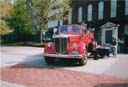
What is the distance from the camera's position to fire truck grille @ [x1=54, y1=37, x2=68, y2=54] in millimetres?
18328

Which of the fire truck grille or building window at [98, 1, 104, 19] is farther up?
building window at [98, 1, 104, 19]

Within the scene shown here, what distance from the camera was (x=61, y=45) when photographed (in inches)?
728

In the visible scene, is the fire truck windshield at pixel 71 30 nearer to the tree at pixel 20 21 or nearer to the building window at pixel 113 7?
the building window at pixel 113 7

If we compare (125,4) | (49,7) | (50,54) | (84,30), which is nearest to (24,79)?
(50,54)

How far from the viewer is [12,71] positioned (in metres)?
16.1

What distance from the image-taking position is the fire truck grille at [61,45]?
60.1 feet

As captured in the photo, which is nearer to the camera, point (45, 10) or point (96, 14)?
point (96, 14)

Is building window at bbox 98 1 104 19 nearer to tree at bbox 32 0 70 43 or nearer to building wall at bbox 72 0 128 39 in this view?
building wall at bbox 72 0 128 39

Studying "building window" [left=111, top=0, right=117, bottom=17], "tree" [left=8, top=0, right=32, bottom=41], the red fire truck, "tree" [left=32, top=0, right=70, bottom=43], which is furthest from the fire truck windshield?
"tree" [left=8, top=0, right=32, bottom=41]

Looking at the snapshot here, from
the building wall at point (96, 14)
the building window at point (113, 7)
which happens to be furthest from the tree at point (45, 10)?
the building window at point (113, 7)

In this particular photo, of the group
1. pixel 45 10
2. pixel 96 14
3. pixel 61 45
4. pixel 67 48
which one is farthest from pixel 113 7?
pixel 67 48

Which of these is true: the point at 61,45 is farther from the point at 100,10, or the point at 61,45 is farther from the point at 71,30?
the point at 100,10

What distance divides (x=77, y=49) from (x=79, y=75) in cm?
364

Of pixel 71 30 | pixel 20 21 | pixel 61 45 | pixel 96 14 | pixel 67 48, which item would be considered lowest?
pixel 67 48
